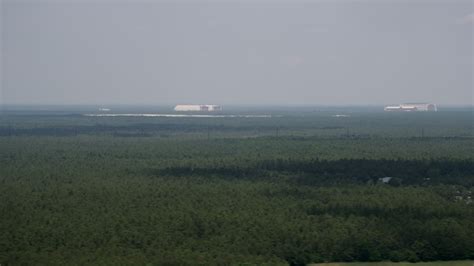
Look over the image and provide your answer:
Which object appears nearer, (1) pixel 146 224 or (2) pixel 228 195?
(1) pixel 146 224

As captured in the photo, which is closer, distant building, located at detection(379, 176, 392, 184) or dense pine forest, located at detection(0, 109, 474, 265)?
dense pine forest, located at detection(0, 109, 474, 265)

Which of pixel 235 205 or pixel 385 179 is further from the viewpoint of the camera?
pixel 385 179

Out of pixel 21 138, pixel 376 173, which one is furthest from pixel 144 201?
pixel 21 138

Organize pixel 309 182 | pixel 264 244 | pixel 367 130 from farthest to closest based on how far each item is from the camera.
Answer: pixel 367 130 < pixel 309 182 < pixel 264 244

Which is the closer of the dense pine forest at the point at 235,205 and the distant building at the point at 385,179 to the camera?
the dense pine forest at the point at 235,205

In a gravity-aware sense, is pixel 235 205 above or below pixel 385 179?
above

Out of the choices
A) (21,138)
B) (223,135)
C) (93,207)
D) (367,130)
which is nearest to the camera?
(93,207)

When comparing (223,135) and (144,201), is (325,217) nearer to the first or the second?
(144,201)
